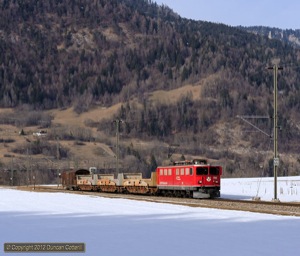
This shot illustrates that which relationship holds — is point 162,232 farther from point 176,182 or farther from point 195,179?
point 176,182

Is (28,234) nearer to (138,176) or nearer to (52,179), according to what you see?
(138,176)

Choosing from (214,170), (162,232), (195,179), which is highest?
(214,170)

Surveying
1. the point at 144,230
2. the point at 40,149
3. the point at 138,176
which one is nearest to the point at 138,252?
the point at 144,230

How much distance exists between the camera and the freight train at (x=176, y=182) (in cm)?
5147

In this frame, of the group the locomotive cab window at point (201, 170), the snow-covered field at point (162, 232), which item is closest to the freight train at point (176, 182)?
the locomotive cab window at point (201, 170)

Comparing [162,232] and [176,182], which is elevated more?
[176,182]

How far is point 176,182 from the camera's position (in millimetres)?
54375

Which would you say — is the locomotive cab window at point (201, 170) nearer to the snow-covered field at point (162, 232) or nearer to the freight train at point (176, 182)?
the freight train at point (176, 182)

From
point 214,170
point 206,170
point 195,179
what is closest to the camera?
point 195,179

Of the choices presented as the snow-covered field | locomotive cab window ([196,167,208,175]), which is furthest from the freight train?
the snow-covered field

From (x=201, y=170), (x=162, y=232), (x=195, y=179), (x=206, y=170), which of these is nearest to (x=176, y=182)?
(x=195, y=179)

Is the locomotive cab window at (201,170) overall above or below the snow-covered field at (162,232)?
above

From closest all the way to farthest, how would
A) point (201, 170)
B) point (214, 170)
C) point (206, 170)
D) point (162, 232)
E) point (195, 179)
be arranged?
point (162, 232) < point (195, 179) < point (201, 170) < point (206, 170) < point (214, 170)

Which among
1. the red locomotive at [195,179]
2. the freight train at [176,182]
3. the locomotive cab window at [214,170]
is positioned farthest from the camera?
the locomotive cab window at [214,170]
